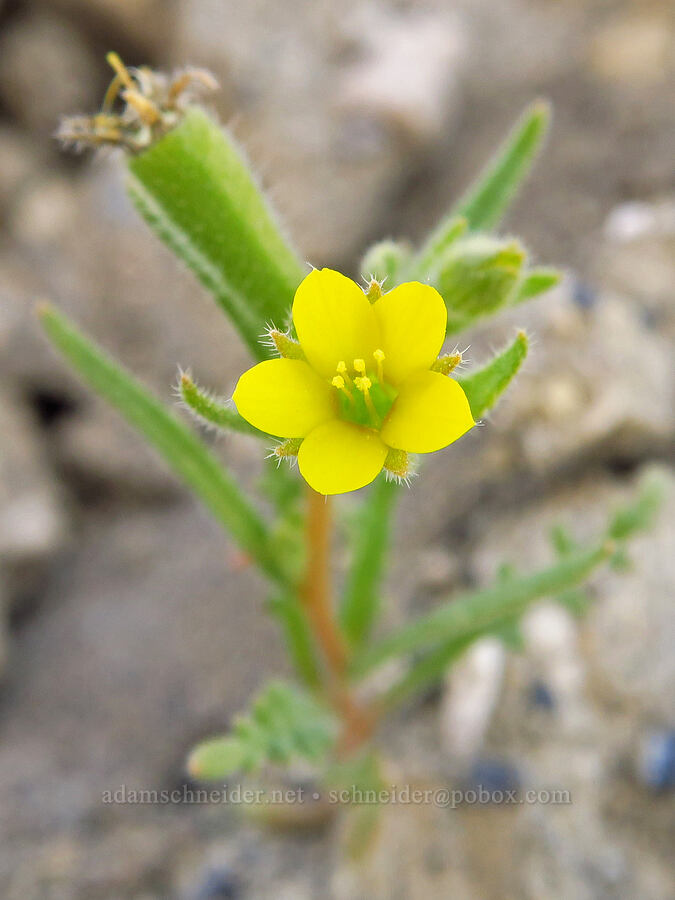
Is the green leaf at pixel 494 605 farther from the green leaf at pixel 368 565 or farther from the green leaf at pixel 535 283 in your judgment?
the green leaf at pixel 535 283

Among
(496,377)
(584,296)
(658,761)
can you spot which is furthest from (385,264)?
(584,296)

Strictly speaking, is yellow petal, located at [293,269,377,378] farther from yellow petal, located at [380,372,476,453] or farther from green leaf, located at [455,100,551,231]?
green leaf, located at [455,100,551,231]

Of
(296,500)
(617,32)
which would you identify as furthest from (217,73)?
(296,500)

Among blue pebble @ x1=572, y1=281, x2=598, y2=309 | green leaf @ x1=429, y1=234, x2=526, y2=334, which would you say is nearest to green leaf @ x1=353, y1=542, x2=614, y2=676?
green leaf @ x1=429, y1=234, x2=526, y2=334

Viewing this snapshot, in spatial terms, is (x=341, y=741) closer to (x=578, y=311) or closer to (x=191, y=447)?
(x=191, y=447)

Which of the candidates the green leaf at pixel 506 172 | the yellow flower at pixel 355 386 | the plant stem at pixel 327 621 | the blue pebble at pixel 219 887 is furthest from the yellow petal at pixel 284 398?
the blue pebble at pixel 219 887

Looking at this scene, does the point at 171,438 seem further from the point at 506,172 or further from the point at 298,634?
the point at 506,172
